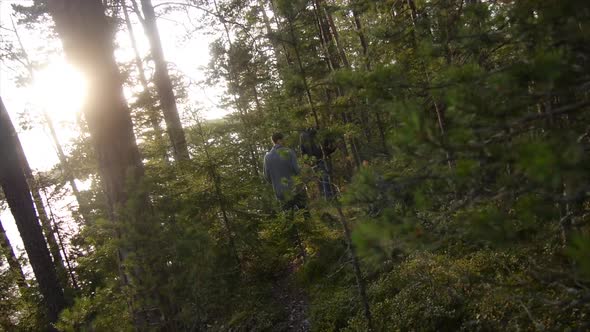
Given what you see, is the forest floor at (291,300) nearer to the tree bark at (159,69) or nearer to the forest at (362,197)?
the forest at (362,197)

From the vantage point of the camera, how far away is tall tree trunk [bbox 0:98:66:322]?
7.55 meters

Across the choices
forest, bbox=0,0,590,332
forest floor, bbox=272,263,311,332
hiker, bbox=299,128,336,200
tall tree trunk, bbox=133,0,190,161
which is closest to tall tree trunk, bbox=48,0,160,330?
forest, bbox=0,0,590,332

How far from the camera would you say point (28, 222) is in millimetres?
7676

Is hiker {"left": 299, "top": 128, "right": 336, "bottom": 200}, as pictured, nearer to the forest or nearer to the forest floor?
the forest

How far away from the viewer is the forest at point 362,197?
174 centimetres

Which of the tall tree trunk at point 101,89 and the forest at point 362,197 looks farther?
the tall tree trunk at point 101,89

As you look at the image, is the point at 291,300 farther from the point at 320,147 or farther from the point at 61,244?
the point at 61,244

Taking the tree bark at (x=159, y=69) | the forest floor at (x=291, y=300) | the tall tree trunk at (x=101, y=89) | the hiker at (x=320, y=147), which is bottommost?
the forest floor at (x=291, y=300)

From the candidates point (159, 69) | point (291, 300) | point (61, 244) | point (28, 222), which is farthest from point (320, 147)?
point (159, 69)

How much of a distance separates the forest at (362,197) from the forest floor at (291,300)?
0.11 ft

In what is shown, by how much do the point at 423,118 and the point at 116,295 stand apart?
338 centimetres

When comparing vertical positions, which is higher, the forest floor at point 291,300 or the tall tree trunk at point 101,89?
the tall tree trunk at point 101,89

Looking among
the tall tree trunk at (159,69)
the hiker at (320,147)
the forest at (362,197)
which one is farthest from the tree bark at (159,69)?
the hiker at (320,147)

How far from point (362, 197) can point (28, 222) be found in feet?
26.3
